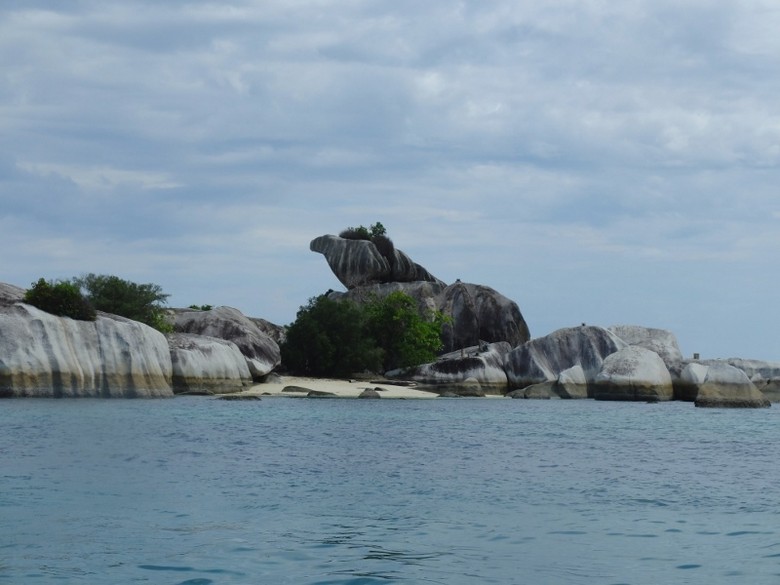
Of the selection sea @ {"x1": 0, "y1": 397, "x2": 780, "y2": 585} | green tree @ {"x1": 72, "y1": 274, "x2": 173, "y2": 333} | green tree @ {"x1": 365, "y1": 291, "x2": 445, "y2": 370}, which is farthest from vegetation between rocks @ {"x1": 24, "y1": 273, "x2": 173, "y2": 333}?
sea @ {"x1": 0, "y1": 397, "x2": 780, "y2": 585}

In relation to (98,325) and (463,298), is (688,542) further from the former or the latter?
(463,298)

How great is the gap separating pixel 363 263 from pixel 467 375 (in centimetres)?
2177

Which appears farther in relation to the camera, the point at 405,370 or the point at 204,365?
the point at 405,370

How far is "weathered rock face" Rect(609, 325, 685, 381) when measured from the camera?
65.1m

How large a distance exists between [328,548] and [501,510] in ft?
13.3

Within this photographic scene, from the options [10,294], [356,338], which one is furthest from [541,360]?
[10,294]

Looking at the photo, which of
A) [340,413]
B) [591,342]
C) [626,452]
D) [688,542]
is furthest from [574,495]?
[591,342]

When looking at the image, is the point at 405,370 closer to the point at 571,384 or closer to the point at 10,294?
the point at 571,384

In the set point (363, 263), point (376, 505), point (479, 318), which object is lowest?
point (376, 505)

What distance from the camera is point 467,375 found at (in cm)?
6456

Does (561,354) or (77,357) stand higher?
(561,354)

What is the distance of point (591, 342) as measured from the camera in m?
64.1

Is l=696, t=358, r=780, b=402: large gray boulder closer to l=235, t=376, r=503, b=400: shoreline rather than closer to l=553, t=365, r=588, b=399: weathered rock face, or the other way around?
l=553, t=365, r=588, b=399: weathered rock face

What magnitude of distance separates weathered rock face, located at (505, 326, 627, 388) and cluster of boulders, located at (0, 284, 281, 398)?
733 inches
